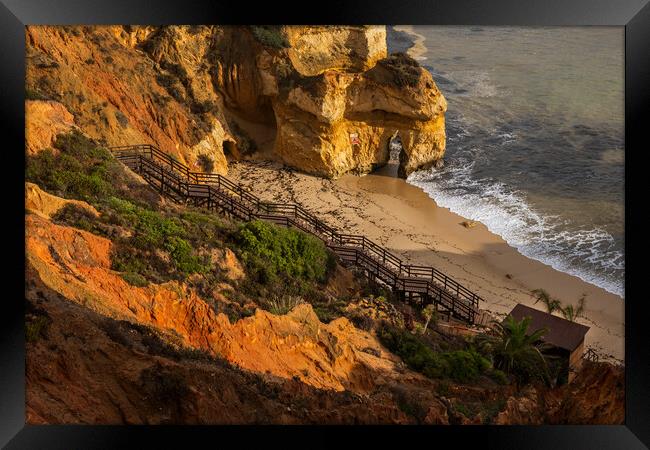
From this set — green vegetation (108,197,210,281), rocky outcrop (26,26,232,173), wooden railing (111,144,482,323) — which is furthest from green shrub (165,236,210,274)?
rocky outcrop (26,26,232,173)

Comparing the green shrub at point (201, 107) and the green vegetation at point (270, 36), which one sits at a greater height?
the green vegetation at point (270, 36)

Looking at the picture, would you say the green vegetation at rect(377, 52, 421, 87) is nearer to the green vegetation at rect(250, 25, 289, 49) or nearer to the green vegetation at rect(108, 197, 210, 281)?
the green vegetation at rect(250, 25, 289, 49)

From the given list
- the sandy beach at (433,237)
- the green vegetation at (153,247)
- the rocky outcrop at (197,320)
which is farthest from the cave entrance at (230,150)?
the rocky outcrop at (197,320)

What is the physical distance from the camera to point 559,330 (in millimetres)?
19438

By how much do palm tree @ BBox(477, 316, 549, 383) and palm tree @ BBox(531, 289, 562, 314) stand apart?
198 centimetres

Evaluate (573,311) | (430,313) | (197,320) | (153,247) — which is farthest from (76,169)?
(573,311)

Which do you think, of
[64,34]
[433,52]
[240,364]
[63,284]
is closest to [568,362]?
[240,364]

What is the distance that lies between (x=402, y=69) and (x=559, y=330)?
51.0ft

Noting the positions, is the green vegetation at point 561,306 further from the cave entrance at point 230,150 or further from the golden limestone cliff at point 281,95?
the cave entrance at point 230,150

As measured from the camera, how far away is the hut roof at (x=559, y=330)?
19.1 metres

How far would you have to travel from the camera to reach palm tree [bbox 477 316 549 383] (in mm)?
18625
